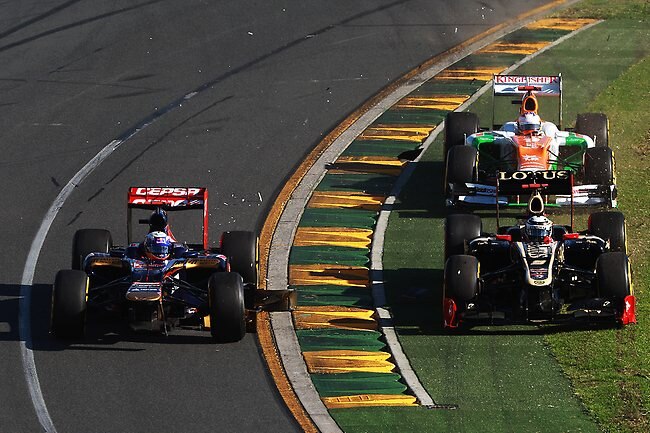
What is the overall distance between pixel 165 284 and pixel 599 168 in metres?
10.2

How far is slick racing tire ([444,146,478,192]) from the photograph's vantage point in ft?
108

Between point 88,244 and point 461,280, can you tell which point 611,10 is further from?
point 88,244

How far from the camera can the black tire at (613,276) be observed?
26.4 m

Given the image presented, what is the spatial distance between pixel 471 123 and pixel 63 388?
1262 cm

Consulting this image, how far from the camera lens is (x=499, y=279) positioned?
27281 millimetres

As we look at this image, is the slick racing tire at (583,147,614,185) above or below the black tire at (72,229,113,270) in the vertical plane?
above

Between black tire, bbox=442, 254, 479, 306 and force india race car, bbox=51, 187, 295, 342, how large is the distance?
2493 millimetres

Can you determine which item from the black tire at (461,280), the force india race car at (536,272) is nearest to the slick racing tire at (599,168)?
the force india race car at (536,272)

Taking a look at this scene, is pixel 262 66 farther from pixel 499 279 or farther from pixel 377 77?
pixel 499 279

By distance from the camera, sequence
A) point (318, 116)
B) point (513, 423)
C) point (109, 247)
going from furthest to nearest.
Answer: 1. point (318, 116)
2. point (109, 247)
3. point (513, 423)

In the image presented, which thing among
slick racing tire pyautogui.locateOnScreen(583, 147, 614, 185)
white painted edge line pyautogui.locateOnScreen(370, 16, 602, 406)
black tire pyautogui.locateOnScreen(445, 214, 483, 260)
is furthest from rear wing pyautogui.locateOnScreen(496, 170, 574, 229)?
slick racing tire pyautogui.locateOnScreen(583, 147, 614, 185)

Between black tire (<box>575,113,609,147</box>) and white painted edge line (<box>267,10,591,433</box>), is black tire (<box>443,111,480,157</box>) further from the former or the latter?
black tire (<box>575,113,609,147</box>)

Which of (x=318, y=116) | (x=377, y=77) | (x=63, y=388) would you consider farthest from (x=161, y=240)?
(x=377, y=77)

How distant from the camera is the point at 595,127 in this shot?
34.5 meters
